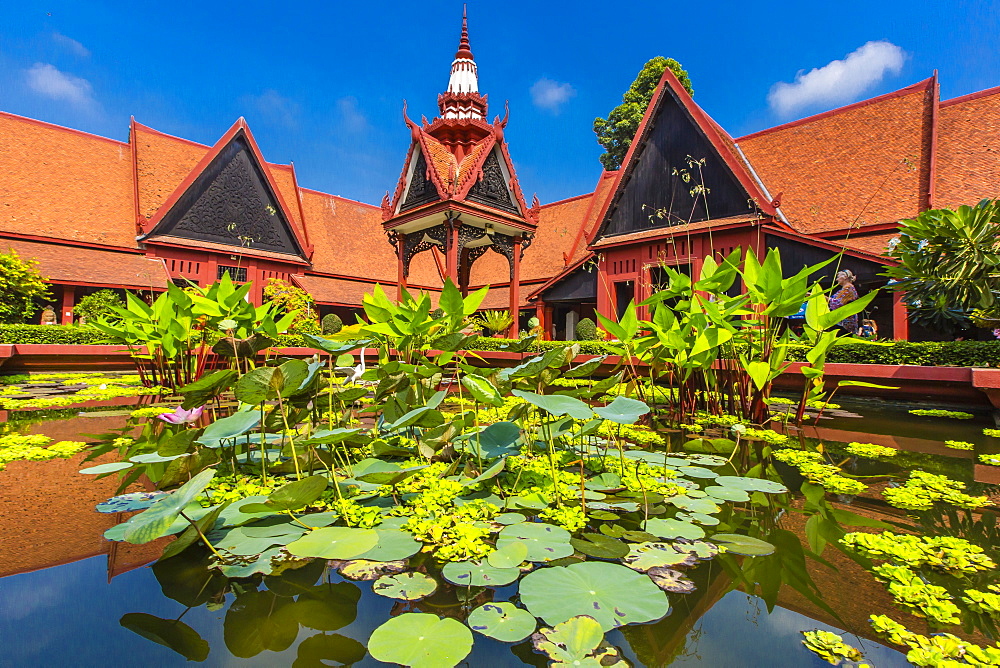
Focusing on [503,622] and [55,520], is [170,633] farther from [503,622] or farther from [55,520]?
[55,520]

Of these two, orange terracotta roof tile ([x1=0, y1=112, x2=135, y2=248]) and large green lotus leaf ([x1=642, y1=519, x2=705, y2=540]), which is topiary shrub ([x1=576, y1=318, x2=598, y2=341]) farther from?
orange terracotta roof tile ([x1=0, y1=112, x2=135, y2=248])

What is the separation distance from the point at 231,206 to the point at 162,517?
53.7 ft

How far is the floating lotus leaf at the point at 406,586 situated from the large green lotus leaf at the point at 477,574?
5cm

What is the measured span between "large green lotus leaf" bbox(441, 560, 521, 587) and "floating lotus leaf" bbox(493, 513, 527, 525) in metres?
0.29

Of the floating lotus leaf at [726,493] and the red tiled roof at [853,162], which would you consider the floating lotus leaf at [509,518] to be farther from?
the red tiled roof at [853,162]

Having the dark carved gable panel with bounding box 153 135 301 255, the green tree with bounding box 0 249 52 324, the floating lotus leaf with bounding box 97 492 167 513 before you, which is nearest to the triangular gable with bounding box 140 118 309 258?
the dark carved gable panel with bounding box 153 135 301 255

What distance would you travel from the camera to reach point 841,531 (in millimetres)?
1438

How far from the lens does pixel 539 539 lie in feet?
4.36

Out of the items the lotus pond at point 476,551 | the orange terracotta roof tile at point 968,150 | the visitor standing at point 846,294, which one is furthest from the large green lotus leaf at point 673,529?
the orange terracotta roof tile at point 968,150

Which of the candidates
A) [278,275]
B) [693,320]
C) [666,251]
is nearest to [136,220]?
[278,275]

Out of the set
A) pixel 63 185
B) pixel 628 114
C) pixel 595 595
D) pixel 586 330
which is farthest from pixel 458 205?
pixel 628 114

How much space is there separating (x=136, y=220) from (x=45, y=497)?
15543 millimetres

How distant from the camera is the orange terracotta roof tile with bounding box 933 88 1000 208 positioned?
29.9 feet

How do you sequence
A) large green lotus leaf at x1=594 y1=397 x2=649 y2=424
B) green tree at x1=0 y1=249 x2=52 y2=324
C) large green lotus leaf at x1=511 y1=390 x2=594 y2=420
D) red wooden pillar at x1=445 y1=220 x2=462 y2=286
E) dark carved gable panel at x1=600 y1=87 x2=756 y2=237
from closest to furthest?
large green lotus leaf at x1=511 y1=390 x2=594 y2=420 < large green lotus leaf at x1=594 y1=397 x2=649 y2=424 < green tree at x1=0 y1=249 x2=52 y2=324 < red wooden pillar at x1=445 y1=220 x2=462 y2=286 < dark carved gable panel at x1=600 y1=87 x2=756 y2=237
